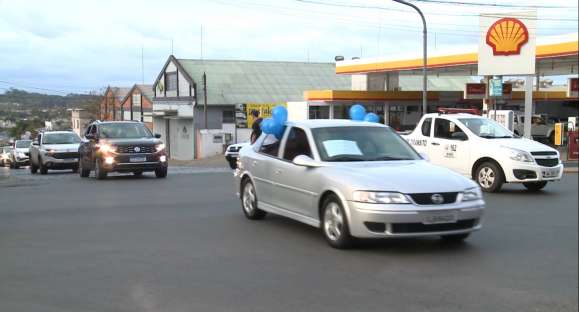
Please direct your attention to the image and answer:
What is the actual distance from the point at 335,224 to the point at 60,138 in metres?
19.9

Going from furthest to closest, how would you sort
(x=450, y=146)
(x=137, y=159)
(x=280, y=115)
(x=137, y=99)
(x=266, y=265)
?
1. (x=137, y=99)
2. (x=137, y=159)
3. (x=450, y=146)
4. (x=280, y=115)
5. (x=266, y=265)

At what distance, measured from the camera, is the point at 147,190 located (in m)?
15.3

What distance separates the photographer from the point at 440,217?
7438 mm

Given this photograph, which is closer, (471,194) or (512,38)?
(471,194)

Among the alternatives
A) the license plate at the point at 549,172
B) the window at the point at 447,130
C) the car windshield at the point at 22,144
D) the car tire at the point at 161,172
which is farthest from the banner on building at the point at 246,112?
the license plate at the point at 549,172

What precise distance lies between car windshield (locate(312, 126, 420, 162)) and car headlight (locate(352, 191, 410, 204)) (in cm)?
106

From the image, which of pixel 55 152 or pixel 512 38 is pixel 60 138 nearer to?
pixel 55 152

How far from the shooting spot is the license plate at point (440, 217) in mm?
7391

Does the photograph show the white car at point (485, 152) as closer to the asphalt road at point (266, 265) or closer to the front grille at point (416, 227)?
the asphalt road at point (266, 265)

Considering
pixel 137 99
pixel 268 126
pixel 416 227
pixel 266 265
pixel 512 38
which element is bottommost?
pixel 266 265

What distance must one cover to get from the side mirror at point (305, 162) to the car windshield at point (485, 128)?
7022 millimetres

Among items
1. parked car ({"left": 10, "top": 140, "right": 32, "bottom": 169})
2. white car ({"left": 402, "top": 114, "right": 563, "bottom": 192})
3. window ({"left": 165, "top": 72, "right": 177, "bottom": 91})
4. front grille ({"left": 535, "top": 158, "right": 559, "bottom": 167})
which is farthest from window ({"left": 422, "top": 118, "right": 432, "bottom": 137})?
window ({"left": 165, "top": 72, "right": 177, "bottom": 91})

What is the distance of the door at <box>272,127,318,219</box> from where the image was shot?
853 cm

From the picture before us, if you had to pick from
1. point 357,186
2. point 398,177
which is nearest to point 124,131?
point 357,186
